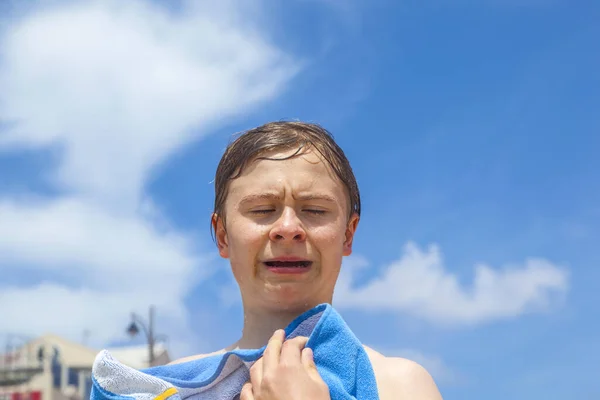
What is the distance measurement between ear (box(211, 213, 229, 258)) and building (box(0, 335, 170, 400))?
126 ft

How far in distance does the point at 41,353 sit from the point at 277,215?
153 feet

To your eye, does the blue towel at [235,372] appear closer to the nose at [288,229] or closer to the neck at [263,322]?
the neck at [263,322]

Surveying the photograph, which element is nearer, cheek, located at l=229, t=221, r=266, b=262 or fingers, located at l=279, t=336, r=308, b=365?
fingers, located at l=279, t=336, r=308, b=365

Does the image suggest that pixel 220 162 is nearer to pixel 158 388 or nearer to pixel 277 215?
pixel 277 215

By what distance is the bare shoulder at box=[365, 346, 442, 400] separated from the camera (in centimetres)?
248

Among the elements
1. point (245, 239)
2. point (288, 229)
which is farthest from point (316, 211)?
point (245, 239)

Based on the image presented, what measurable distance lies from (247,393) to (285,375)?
6.3 inches

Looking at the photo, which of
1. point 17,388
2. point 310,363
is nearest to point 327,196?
point 310,363

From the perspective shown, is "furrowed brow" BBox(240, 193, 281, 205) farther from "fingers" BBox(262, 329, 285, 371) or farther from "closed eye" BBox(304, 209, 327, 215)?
"fingers" BBox(262, 329, 285, 371)

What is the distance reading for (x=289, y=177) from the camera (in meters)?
2.60

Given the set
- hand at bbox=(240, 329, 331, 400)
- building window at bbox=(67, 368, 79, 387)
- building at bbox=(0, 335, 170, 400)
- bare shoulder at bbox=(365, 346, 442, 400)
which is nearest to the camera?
hand at bbox=(240, 329, 331, 400)

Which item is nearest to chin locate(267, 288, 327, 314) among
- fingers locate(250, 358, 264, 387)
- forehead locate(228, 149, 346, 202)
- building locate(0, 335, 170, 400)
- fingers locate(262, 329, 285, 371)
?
fingers locate(262, 329, 285, 371)

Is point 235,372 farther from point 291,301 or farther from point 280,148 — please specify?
point 280,148

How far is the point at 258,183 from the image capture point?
263 centimetres
